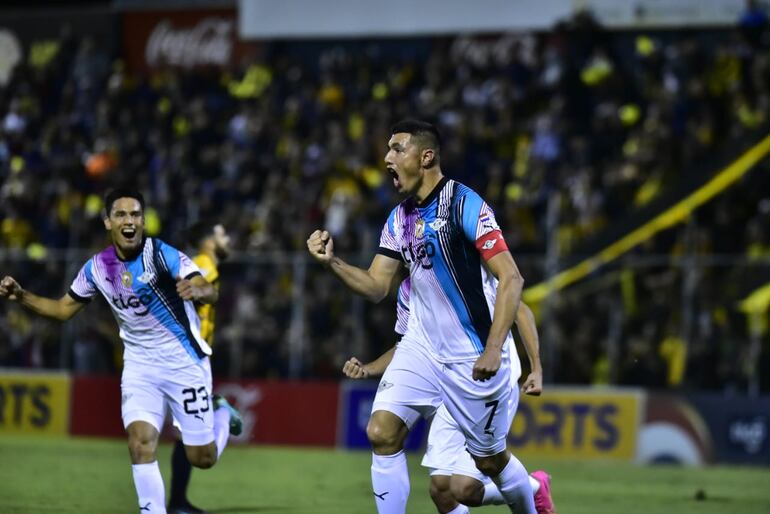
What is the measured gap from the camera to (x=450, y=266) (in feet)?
30.6

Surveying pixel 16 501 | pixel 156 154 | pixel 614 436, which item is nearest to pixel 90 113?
pixel 156 154

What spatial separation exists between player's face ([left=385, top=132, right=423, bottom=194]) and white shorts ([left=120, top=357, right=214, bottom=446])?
3.09m

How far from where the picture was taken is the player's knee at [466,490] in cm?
994

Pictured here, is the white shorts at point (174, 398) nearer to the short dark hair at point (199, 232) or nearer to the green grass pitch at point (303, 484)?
the green grass pitch at point (303, 484)

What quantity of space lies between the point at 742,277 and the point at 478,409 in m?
11.8

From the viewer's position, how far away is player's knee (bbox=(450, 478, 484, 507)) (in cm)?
994

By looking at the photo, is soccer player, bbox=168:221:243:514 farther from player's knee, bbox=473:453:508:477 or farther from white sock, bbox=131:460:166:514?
player's knee, bbox=473:453:508:477

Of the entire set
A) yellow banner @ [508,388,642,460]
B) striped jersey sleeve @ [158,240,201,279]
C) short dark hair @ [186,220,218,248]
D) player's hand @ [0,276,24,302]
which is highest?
short dark hair @ [186,220,218,248]

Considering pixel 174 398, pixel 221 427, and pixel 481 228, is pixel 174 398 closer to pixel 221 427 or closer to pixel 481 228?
pixel 221 427

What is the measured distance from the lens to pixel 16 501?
530 inches

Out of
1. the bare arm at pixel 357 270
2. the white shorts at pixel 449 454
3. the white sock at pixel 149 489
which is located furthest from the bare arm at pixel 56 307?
the white shorts at pixel 449 454

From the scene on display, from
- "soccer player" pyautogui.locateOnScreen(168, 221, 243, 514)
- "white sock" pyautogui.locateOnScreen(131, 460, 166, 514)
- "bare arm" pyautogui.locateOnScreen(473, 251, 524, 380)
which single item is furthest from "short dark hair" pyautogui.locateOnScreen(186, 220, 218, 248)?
"bare arm" pyautogui.locateOnScreen(473, 251, 524, 380)

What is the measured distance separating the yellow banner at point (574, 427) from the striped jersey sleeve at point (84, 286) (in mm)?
10680

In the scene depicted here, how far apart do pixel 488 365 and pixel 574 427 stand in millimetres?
13279
